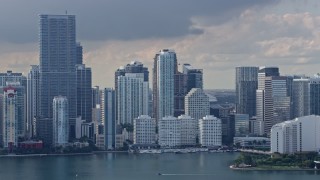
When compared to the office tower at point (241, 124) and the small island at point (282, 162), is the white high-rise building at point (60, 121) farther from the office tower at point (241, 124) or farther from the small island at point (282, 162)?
the small island at point (282, 162)

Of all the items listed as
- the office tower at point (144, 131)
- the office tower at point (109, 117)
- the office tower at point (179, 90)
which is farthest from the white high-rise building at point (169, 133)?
the office tower at point (179, 90)

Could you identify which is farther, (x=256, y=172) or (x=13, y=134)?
(x=13, y=134)

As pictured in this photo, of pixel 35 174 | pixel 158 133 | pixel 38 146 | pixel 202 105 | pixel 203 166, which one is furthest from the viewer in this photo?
pixel 202 105

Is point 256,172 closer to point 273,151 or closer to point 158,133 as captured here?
point 273,151

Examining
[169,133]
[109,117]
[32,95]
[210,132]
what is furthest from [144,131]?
[32,95]

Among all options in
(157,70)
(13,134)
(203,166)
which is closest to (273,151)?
(203,166)

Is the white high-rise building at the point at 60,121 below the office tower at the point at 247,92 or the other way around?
below

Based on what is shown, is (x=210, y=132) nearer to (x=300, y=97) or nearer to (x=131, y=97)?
(x=131, y=97)
